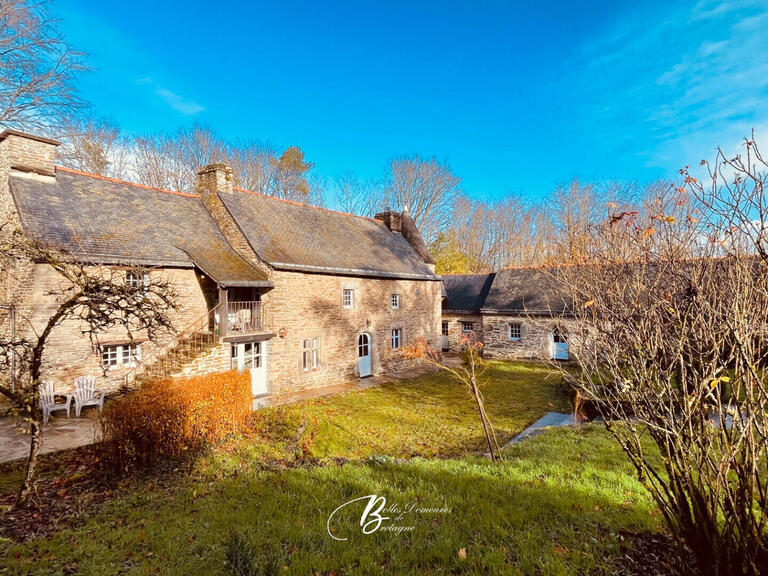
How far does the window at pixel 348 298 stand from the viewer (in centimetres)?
1706

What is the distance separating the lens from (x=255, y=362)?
1400cm

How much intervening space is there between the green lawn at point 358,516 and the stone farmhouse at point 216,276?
503 cm

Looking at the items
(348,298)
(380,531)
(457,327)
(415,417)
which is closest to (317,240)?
(348,298)

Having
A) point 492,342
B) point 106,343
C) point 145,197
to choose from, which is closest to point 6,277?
point 106,343

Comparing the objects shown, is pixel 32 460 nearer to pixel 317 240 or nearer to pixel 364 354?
pixel 317 240

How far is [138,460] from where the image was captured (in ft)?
23.3

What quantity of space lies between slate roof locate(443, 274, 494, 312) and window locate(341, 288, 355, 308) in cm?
1020

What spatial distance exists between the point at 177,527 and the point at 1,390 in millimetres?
2950

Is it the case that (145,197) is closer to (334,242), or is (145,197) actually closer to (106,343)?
(106,343)

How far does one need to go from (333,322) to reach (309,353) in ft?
5.55

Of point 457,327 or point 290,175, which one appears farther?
point 290,175

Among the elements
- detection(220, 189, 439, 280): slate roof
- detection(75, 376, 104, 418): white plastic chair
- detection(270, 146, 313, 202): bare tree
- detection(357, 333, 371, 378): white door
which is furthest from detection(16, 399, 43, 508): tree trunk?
detection(270, 146, 313, 202): bare tree

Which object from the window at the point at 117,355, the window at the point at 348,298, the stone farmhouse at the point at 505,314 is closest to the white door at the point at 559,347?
the stone farmhouse at the point at 505,314

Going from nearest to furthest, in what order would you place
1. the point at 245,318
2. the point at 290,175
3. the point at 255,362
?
the point at 255,362 → the point at 245,318 → the point at 290,175
